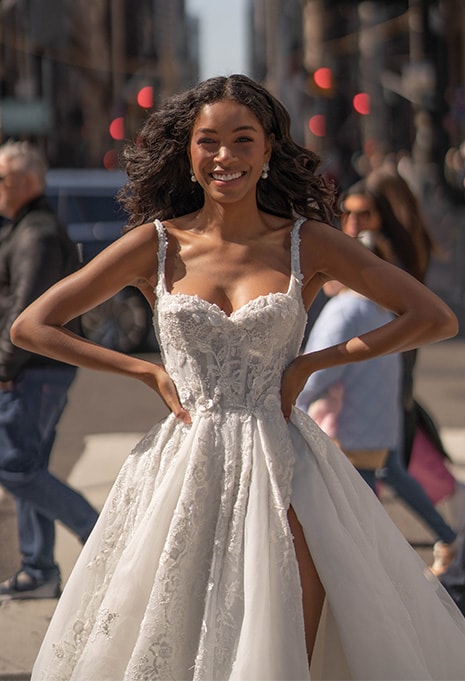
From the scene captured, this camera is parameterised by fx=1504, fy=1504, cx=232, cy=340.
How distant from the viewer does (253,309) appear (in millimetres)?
3805

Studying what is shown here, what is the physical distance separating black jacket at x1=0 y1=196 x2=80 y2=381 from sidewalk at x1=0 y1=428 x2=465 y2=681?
0.95 meters

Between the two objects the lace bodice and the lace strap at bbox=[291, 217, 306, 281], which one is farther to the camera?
the lace strap at bbox=[291, 217, 306, 281]

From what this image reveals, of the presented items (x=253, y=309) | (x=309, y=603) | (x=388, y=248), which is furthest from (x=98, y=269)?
(x=388, y=248)

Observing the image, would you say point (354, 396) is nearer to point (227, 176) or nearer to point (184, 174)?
point (184, 174)

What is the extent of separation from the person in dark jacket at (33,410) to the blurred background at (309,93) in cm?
71

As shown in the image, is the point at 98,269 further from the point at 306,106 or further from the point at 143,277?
the point at 306,106

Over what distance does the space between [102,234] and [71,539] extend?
6.96 m

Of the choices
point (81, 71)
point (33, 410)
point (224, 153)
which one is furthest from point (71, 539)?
point (81, 71)

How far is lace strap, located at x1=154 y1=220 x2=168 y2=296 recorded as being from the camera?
12.9 ft

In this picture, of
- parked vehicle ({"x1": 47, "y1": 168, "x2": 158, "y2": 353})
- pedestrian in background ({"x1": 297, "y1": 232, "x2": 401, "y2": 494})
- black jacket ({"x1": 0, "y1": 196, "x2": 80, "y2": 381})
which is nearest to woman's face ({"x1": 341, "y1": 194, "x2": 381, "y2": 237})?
pedestrian in background ({"x1": 297, "y1": 232, "x2": 401, "y2": 494})

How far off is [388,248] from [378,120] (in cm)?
4212

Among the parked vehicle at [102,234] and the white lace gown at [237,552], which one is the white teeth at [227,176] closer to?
the white lace gown at [237,552]

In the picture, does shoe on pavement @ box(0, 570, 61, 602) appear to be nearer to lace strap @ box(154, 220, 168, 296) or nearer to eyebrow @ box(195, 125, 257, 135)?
lace strap @ box(154, 220, 168, 296)

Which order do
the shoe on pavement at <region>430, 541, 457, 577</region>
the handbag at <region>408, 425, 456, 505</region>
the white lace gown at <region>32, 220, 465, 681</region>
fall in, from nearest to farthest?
1. the white lace gown at <region>32, 220, 465, 681</region>
2. the shoe on pavement at <region>430, 541, 457, 577</region>
3. the handbag at <region>408, 425, 456, 505</region>
